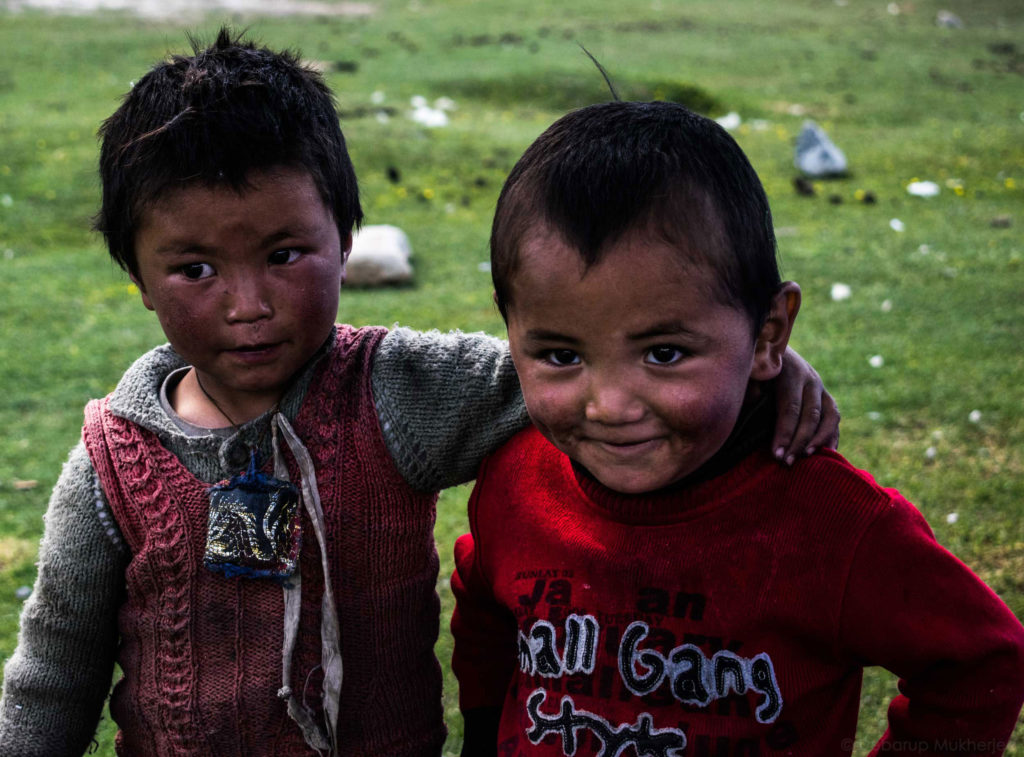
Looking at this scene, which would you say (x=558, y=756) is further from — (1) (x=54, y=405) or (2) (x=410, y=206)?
(2) (x=410, y=206)

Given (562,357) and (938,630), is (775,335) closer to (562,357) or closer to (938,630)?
(562,357)

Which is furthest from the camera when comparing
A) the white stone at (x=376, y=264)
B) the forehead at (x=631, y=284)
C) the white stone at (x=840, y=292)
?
the white stone at (x=376, y=264)

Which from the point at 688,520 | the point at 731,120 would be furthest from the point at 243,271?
the point at 731,120

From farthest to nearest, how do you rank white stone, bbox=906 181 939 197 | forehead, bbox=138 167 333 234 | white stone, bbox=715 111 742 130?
white stone, bbox=715 111 742 130, white stone, bbox=906 181 939 197, forehead, bbox=138 167 333 234

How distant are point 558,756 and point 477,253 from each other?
5.32m

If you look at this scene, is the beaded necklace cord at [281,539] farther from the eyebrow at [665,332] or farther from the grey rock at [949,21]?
the grey rock at [949,21]

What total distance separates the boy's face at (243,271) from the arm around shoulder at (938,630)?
0.99m

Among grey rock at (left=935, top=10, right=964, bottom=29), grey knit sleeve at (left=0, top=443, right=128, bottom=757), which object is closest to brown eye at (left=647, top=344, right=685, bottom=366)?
grey knit sleeve at (left=0, top=443, right=128, bottom=757)

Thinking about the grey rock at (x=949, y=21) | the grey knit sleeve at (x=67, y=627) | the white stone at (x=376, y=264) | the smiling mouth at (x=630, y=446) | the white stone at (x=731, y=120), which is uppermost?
the smiling mouth at (x=630, y=446)

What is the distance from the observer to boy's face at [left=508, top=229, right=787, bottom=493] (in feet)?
4.93

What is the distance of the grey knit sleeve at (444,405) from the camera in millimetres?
1941

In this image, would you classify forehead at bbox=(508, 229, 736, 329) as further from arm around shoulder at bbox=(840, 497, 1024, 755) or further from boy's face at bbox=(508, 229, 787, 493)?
arm around shoulder at bbox=(840, 497, 1024, 755)

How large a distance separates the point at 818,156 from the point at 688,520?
24.5ft

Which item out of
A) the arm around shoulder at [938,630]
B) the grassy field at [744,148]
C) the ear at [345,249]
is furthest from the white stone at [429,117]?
A: the arm around shoulder at [938,630]
